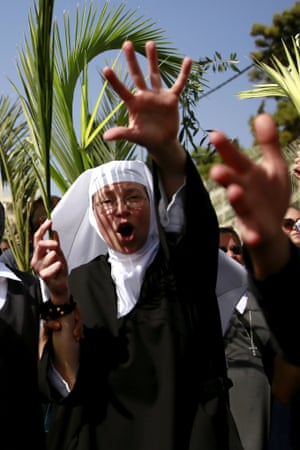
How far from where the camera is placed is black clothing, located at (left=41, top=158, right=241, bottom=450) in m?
2.46

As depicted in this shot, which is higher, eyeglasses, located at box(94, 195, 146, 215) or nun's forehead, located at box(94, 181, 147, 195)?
nun's forehead, located at box(94, 181, 147, 195)

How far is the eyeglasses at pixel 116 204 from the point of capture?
8.91ft

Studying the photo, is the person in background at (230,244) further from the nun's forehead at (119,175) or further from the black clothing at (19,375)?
the black clothing at (19,375)

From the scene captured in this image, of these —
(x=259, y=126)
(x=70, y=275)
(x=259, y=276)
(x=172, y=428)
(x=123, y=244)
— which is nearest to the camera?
(x=259, y=126)

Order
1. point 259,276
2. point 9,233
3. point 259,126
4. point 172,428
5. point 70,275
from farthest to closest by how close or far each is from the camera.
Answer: point 9,233 → point 70,275 → point 172,428 → point 259,276 → point 259,126

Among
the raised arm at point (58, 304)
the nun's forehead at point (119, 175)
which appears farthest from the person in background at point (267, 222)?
the nun's forehead at point (119, 175)

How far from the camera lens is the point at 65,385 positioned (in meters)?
2.57

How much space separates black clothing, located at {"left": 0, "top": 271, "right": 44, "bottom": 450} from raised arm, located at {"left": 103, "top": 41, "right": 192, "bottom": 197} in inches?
38.6

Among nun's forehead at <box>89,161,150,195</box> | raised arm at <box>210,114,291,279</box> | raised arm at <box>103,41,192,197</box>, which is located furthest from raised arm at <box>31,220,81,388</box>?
raised arm at <box>210,114,291,279</box>

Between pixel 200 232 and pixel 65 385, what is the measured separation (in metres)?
0.69

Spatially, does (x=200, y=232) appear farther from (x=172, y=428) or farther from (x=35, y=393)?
(x=35, y=393)

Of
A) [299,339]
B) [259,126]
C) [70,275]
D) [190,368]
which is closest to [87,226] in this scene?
[70,275]

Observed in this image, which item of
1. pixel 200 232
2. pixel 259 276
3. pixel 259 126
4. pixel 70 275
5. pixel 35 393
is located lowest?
pixel 35 393

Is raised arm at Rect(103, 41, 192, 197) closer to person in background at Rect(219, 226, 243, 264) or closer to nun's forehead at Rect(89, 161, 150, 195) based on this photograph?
nun's forehead at Rect(89, 161, 150, 195)
